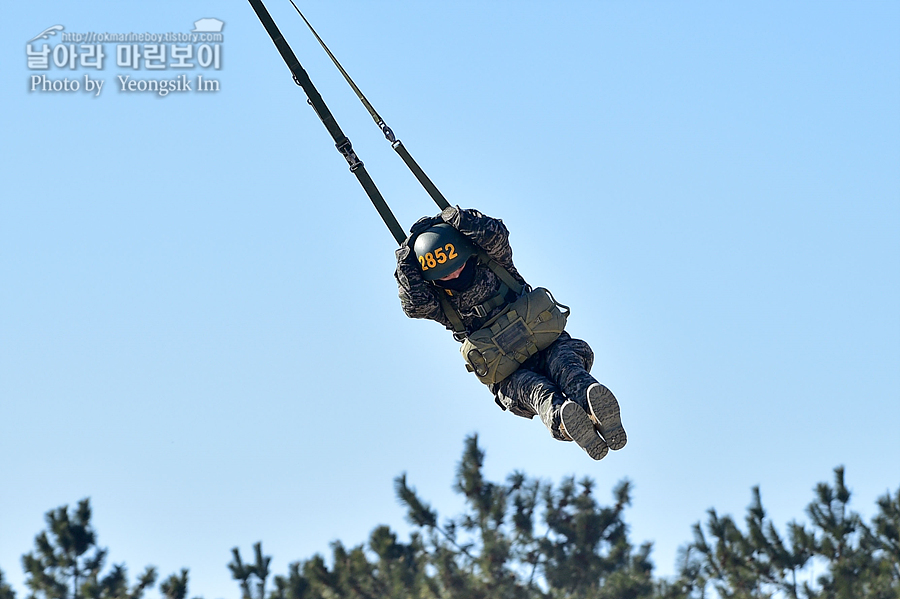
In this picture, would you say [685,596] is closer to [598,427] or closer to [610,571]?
[610,571]

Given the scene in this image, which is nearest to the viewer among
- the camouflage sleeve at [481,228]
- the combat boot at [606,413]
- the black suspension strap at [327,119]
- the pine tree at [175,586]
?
the combat boot at [606,413]

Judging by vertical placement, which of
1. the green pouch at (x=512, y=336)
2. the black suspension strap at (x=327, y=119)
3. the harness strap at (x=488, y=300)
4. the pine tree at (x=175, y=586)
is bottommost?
the green pouch at (x=512, y=336)

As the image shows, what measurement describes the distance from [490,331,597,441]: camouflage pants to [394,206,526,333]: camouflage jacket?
70cm

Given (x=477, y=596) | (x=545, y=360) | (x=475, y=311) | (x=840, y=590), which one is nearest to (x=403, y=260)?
(x=475, y=311)

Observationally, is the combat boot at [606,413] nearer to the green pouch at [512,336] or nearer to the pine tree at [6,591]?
the green pouch at [512,336]

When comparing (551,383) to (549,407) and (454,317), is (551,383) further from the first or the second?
(454,317)

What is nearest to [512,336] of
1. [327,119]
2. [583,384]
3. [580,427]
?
[583,384]

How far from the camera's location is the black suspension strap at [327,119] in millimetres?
13922

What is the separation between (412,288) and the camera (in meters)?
14.5

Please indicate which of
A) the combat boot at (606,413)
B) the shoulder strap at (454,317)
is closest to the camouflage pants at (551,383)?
the combat boot at (606,413)

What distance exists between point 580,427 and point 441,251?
2271 mm

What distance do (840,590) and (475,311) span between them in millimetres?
16075

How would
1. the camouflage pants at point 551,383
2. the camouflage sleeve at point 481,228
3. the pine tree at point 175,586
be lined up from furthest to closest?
1. the pine tree at point 175,586
2. the camouflage sleeve at point 481,228
3. the camouflage pants at point 551,383

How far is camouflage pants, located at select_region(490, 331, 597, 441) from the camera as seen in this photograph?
1415 cm
